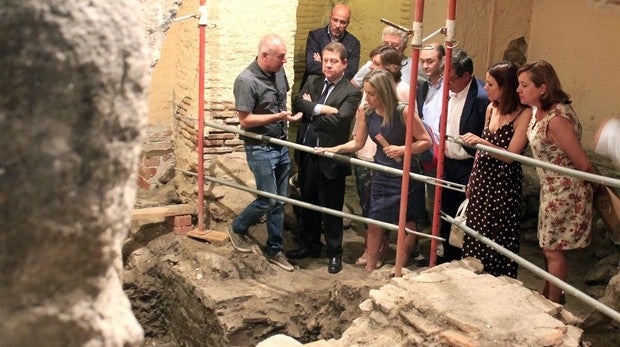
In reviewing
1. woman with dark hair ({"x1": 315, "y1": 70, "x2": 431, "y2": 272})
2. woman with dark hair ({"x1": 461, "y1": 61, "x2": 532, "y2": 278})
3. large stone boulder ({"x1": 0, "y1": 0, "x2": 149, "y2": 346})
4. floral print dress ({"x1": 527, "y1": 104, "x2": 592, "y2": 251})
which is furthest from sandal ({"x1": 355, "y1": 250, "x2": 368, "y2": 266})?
large stone boulder ({"x1": 0, "y1": 0, "x2": 149, "y2": 346})

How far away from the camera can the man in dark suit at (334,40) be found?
7.55 meters

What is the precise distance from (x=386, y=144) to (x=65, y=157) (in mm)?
4453

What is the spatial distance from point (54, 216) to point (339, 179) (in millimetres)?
5072

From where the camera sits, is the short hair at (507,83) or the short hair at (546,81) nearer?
the short hair at (546,81)

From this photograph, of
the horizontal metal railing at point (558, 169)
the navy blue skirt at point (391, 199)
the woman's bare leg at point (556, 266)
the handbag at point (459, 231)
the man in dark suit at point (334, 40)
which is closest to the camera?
the horizontal metal railing at point (558, 169)

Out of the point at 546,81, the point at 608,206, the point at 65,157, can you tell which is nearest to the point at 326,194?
the point at 546,81

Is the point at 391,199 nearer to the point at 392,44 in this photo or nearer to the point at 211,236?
the point at 392,44

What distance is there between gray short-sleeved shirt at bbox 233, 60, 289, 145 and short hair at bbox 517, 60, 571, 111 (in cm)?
201

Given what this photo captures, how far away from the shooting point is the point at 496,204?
541 centimetres

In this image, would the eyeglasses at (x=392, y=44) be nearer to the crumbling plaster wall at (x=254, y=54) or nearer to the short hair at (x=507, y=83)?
the crumbling plaster wall at (x=254, y=54)

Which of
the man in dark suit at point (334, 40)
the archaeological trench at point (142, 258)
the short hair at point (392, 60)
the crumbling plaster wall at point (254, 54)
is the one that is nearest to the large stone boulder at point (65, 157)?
the archaeological trench at point (142, 258)

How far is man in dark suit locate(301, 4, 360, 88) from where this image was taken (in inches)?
297

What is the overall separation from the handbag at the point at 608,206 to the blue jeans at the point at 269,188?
95.3 inches

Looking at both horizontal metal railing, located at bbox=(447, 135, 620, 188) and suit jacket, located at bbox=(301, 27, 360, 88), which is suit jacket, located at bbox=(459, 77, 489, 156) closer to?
horizontal metal railing, located at bbox=(447, 135, 620, 188)
